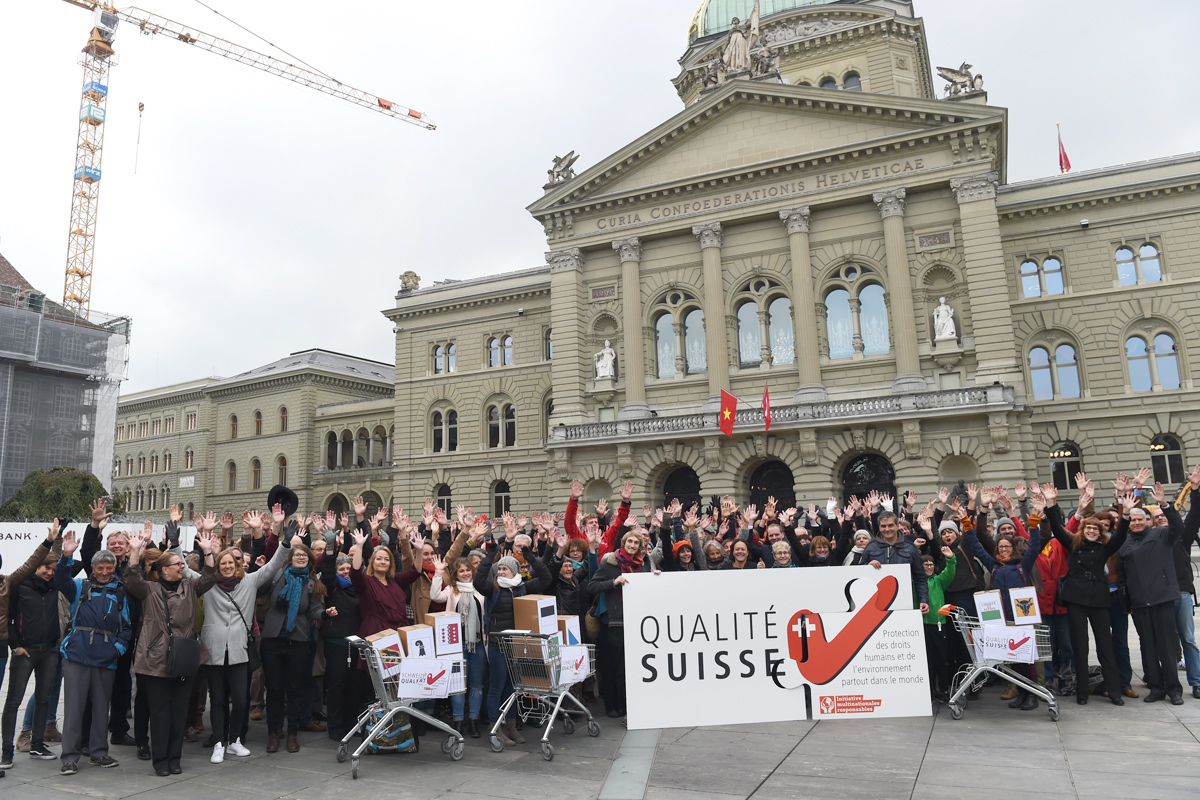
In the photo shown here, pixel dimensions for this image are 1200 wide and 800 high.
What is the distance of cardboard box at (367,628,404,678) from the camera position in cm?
902

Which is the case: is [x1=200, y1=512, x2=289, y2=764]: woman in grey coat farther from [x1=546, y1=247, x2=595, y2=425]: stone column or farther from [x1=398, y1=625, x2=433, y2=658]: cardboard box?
[x1=546, y1=247, x2=595, y2=425]: stone column

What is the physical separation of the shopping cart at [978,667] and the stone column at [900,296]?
21.8m

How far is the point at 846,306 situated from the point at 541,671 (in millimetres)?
28187

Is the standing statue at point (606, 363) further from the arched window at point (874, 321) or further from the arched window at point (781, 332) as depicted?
the arched window at point (874, 321)

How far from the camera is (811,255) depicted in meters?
35.0

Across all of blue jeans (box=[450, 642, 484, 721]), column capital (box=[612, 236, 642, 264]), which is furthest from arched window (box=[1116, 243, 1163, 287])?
blue jeans (box=[450, 642, 484, 721])

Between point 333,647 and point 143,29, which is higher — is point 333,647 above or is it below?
below

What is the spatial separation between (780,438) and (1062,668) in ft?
72.0

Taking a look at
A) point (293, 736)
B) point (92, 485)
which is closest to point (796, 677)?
point (293, 736)

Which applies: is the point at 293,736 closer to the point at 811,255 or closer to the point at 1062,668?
the point at 1062,668

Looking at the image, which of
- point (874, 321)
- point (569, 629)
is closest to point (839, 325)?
point (874, 321)

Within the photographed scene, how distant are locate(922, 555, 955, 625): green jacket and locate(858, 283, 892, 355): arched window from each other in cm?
2351

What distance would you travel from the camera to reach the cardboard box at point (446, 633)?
9469 mm

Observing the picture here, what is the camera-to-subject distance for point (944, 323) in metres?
32.3
